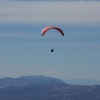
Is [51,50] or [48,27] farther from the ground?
[48,27]
